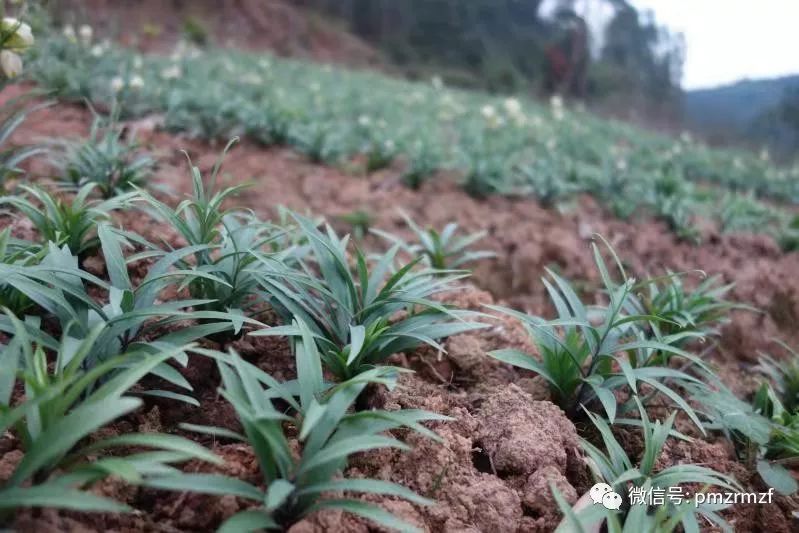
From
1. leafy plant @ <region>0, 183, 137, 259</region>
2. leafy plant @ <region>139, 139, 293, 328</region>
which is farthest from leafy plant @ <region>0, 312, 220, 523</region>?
leafy plant @ <region>0, 183, 137, 259</region>

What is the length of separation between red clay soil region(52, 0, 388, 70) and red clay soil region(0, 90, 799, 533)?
1096 cm

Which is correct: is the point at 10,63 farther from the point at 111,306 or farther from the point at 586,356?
the point at 586,356

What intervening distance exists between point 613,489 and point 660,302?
1.05m

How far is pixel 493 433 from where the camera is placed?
1.58m

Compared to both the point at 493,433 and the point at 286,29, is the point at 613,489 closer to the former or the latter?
the point at 493,433

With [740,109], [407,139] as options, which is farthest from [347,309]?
[740,109]

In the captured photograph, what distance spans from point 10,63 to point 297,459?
Result: 1.86 m

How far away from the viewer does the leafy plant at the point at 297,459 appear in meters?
1.06

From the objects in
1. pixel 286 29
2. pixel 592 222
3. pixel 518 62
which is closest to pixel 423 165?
pixel 592 222

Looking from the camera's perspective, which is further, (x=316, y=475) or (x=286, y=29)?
(x=286, y=29)

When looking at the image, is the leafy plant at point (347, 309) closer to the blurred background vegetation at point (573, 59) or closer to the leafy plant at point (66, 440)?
the leafy plant at point (66, 440)

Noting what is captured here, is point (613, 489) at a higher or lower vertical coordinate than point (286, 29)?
lower

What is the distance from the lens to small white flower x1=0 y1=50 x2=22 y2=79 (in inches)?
79.1

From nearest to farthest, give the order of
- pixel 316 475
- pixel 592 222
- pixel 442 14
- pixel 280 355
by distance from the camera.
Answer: pixel 316 475
pixel 280 355
pixel 592 222
pixel 442 14
